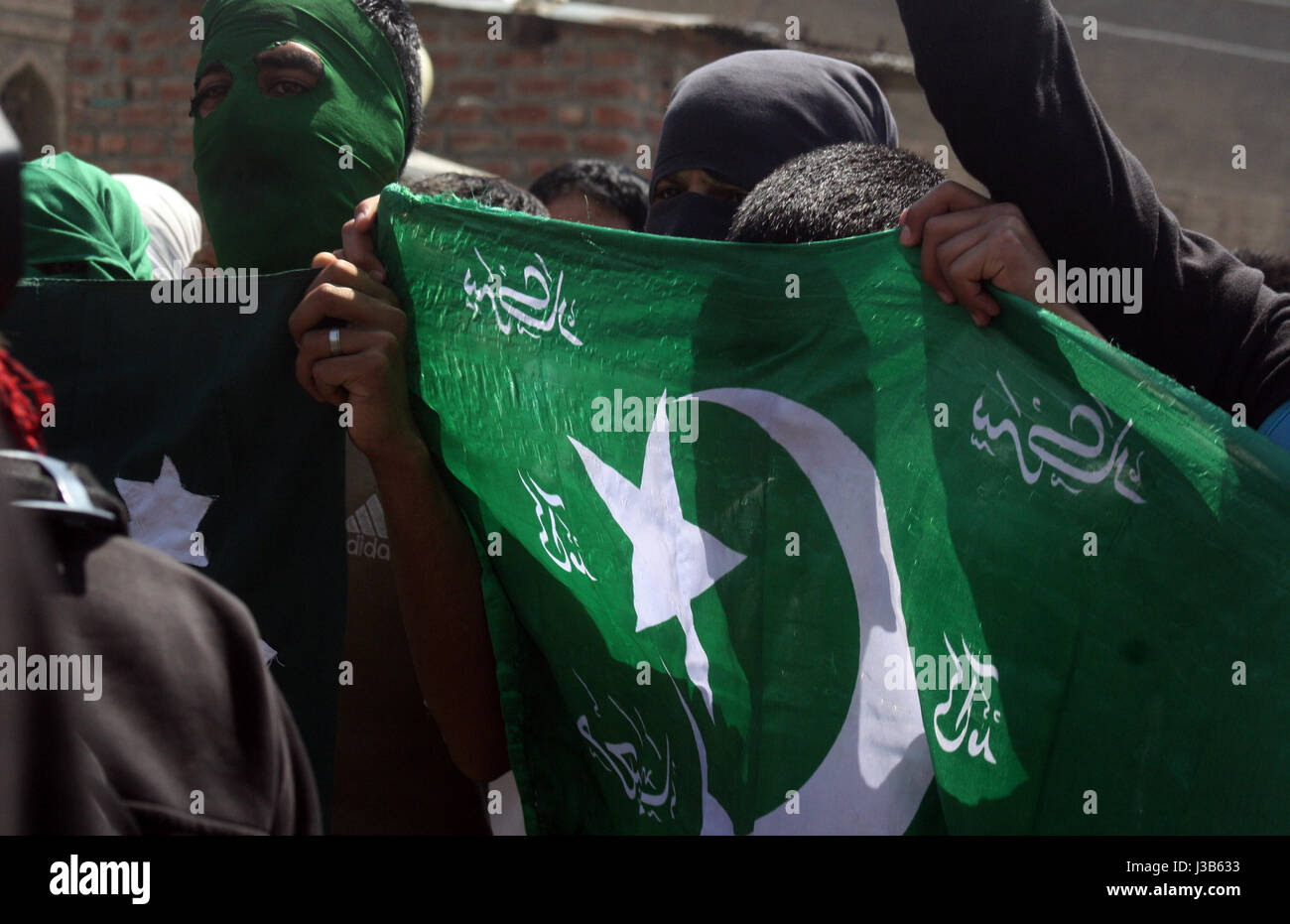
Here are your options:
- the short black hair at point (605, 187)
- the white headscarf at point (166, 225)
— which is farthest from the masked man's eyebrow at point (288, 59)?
the short black hair at point (605, 187)

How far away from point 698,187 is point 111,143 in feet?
15.2

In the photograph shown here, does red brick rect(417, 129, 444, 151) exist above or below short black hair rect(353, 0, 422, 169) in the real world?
above

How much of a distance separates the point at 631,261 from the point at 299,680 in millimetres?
798

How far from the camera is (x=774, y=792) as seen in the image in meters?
1.67

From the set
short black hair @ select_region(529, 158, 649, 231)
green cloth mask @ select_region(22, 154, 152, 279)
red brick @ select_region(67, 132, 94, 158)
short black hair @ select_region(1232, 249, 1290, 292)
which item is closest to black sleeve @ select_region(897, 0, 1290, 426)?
short black hair @ select_region(1232, 249, 1290, 292)

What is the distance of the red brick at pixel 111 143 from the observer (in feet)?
20.3

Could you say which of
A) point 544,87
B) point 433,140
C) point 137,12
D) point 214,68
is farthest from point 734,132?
point 137,12

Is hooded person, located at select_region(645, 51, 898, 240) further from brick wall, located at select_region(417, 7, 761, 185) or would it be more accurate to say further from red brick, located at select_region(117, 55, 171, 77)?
red brick, located at select_region(117, 55, 171, 77)

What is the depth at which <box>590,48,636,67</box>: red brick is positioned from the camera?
19.5 feet

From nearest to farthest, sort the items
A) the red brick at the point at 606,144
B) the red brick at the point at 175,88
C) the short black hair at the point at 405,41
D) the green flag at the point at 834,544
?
the green flag at the point at 834,544 → the short black hair at the point at 405,41 → the red brick at the point at 606,144 → the red brick at the point at 175,88

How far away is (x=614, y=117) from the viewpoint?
587 centimetres

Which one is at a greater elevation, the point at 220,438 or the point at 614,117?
the point at 614,117

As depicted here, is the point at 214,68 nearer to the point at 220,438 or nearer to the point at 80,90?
the point at 220,438

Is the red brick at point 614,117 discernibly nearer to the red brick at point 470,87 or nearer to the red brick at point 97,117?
the red brick at point 470,87
